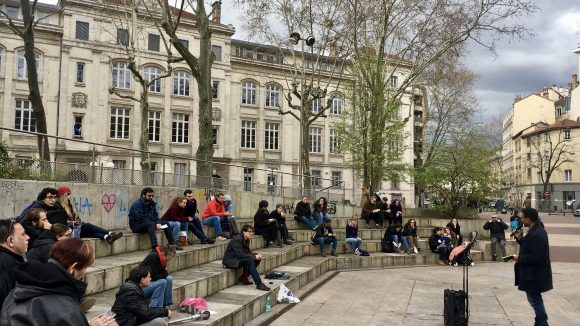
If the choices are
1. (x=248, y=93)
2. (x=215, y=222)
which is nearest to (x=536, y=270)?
(x=215, y=222)

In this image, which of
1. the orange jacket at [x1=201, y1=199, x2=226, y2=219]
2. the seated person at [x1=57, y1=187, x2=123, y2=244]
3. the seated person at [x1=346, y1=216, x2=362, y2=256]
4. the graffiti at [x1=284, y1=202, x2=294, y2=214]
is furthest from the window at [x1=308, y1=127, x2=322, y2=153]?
the seated person at [x1=57, y1=187, x2=123, y2=244]

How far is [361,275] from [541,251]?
8.58 meters

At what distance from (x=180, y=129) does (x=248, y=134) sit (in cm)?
674

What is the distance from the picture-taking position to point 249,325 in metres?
8.30

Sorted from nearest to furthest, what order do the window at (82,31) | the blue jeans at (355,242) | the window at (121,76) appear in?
1. the blue jeans at (355,242)
2. the window at (82,31)
3. the window at (121,76)

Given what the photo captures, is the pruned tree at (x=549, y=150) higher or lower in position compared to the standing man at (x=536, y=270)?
higher

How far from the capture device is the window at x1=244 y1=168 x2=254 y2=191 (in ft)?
61.7

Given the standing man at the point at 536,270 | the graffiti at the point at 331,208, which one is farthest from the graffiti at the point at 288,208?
Answer: the standing man at the point at 536,270

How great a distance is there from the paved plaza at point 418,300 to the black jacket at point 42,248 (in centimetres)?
455

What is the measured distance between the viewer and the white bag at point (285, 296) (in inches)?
400

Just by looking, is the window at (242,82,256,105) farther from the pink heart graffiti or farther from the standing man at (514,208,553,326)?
the standing man at (514,208,553,326)

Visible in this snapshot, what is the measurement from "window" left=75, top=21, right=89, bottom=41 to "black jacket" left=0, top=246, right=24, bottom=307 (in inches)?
1503

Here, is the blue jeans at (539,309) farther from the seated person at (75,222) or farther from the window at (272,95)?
the window at (272,95)

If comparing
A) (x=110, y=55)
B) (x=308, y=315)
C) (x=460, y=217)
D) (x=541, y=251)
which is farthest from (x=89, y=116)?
(x=541, y=251)
